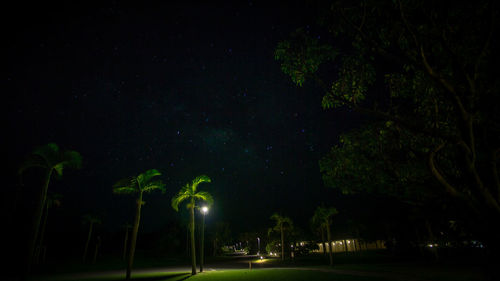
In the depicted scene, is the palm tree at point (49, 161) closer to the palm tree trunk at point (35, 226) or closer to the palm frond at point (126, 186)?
the palm tree trunk at point (35, 226)

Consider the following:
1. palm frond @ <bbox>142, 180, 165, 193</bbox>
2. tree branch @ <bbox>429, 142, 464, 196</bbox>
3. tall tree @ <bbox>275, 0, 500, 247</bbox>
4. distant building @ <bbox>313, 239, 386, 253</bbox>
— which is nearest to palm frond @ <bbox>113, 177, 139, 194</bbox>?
palm frond @ <bbox>142, 180, 165, 193</bbox>

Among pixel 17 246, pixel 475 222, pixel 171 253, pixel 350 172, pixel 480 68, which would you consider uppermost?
pixel 480 68

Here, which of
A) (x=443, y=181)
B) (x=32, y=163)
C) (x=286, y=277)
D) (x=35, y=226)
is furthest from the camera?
(x=32, y=163)

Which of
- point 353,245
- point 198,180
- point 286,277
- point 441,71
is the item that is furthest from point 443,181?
point 353,245

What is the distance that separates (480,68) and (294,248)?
203 feet

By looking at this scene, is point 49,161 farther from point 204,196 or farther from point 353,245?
point 353,245

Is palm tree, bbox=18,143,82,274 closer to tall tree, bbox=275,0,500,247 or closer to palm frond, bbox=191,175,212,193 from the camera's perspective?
palm frond, bbox=191,175,212,193

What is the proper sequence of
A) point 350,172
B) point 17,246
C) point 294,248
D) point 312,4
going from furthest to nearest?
point 294,248 < point 17,246 < point 350,172 < point 312,4

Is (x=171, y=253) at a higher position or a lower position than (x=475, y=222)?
lower

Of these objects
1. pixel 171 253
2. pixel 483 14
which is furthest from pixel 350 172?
pixel 171 253

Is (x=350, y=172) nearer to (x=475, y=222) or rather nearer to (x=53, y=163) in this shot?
(x=475, y=222)

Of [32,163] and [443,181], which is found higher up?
[32,163]

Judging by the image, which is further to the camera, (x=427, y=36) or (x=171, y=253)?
(x=171, y=253)

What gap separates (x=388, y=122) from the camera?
27.4 feet
